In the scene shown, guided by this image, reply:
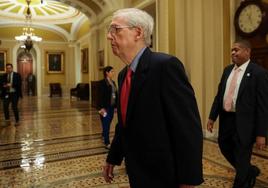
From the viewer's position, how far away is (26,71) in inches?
877

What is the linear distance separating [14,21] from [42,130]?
13.6 m

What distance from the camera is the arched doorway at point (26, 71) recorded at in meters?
A: 21.2

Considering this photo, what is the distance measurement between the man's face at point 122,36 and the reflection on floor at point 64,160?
89.1 inches

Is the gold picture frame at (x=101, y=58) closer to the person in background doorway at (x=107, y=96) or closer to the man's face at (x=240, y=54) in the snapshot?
the person in background doorway at (x=107, y=96)

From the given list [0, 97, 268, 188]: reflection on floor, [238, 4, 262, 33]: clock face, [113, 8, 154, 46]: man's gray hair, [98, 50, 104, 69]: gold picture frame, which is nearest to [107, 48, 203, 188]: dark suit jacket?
[113, 8, 154, 46]: man's gray hair

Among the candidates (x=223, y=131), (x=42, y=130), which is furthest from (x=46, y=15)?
(x=223, y=131)

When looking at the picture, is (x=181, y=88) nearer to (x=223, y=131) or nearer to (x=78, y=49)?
(x=223, y=131)

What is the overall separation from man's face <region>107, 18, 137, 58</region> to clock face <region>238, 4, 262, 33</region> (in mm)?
4063

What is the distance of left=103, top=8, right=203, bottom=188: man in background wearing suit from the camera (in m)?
1.33

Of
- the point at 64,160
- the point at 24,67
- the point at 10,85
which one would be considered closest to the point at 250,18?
the point at 64,160

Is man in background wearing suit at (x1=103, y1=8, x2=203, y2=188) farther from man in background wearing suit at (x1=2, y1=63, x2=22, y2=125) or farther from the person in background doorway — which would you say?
man in background wearing suit at (x1=2, y1=63, x2=22, y2=125)

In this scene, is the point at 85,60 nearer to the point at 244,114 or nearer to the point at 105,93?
the point at 105,93

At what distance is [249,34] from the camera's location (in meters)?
4.99

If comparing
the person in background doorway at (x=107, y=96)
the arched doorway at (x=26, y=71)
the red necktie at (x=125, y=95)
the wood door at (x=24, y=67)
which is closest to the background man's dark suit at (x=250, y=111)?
the red necktie at (x=125, y=95)
